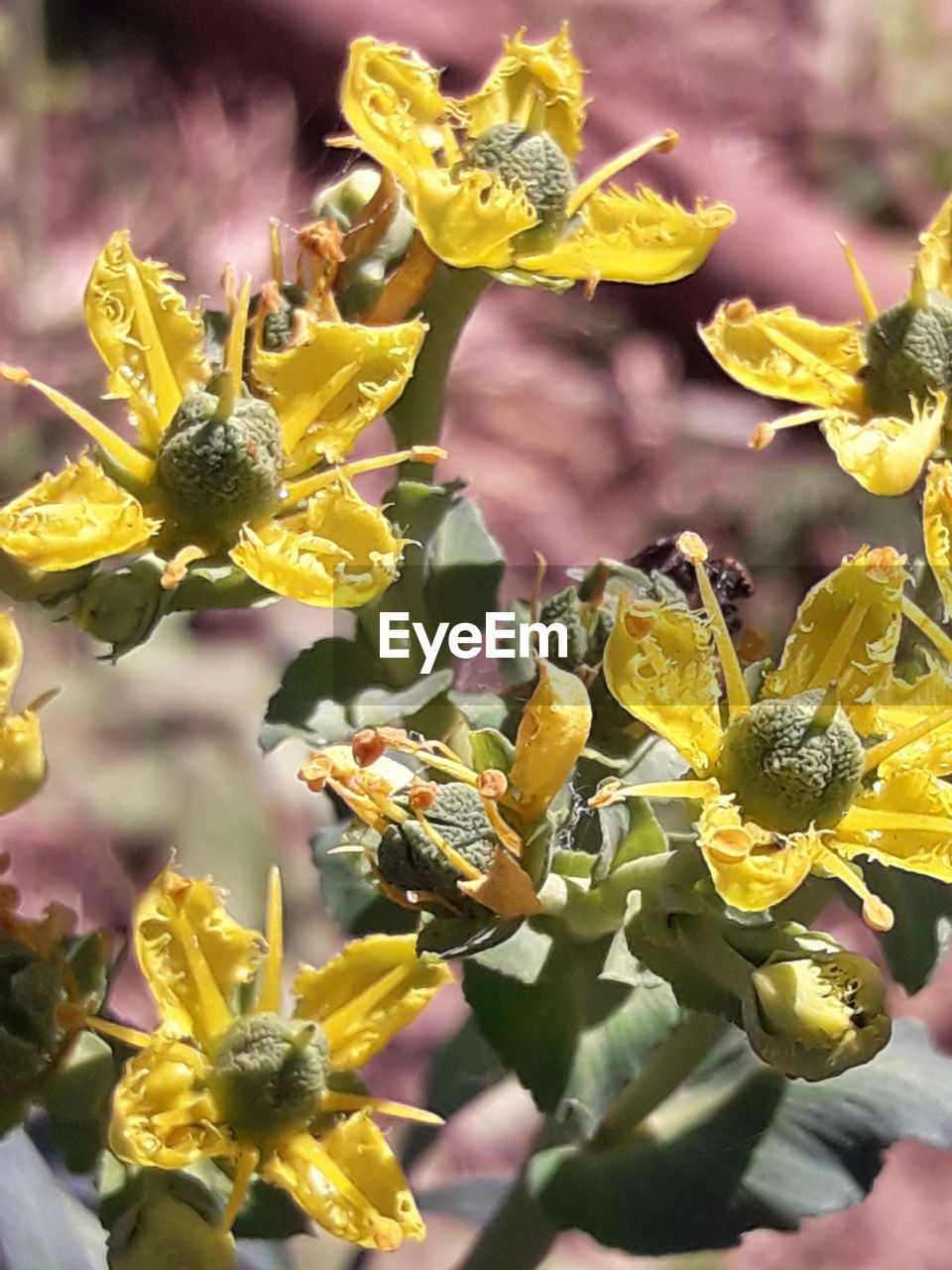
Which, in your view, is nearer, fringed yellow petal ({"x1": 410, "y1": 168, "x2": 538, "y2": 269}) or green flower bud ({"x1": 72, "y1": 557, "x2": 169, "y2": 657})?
green flower bud ({"x1": 72, "y1": 557, "x2": 169, "y2": 657})

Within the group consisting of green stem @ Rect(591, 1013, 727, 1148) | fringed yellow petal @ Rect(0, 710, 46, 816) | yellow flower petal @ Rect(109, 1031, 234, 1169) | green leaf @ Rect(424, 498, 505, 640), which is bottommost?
green stem @ Rect(591, 1013, 727, 1148)

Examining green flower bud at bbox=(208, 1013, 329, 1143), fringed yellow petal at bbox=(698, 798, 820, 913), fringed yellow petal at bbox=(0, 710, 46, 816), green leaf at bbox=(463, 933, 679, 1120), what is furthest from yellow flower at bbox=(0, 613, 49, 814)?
fringed yellow petal at bbox=(698, 798, 820, 913)

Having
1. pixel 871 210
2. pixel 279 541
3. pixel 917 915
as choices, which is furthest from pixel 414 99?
pixel 871 210

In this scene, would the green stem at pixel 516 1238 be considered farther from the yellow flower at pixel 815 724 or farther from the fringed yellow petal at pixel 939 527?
the fringed yellow petal at pixel 939 527

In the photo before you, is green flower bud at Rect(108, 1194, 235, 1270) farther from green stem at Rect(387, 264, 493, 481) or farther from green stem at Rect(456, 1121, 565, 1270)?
green stem at Rect(387, 264, 493, 481)

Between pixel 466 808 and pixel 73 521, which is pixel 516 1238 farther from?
pixel 73 521

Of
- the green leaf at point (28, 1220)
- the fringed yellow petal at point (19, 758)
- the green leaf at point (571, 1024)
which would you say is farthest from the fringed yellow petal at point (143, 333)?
the green leaf at point (28, 1220)
